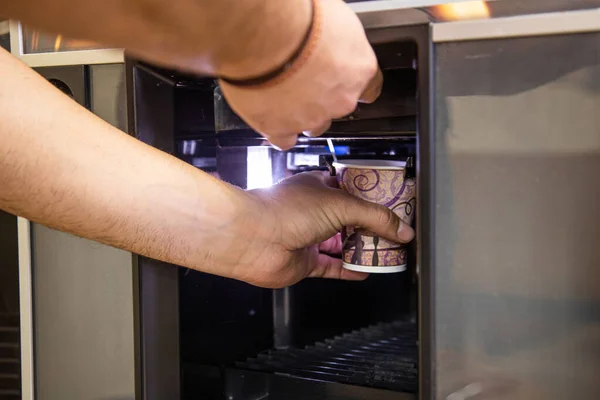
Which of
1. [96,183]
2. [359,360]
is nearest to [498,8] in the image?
[96,183]

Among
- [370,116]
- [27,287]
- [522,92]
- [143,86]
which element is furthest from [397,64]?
[27,287]

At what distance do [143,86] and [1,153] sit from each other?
266mm

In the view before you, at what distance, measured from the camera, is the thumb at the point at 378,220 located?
2.63 ft

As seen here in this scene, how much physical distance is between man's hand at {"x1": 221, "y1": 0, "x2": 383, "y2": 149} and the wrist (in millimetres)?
22

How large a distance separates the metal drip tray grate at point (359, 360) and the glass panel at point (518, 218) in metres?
Result: 0.18

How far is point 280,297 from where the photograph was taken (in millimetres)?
1229

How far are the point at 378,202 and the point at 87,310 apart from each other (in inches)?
21.4

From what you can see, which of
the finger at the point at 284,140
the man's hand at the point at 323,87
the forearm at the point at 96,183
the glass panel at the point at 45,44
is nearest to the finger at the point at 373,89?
the man's hand at the point at 323,87

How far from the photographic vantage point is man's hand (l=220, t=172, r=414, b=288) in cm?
80

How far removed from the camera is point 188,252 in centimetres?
77

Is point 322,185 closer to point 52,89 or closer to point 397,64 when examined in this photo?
point 397,64

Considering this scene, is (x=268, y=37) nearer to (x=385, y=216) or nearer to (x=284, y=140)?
(x=284, y=140)

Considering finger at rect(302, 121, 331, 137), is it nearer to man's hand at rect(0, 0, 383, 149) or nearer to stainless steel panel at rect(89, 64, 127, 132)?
man's hand at rect(0, 0, 383, 149)

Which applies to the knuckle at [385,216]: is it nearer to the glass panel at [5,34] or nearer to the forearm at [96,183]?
the forearm at [96,183]
